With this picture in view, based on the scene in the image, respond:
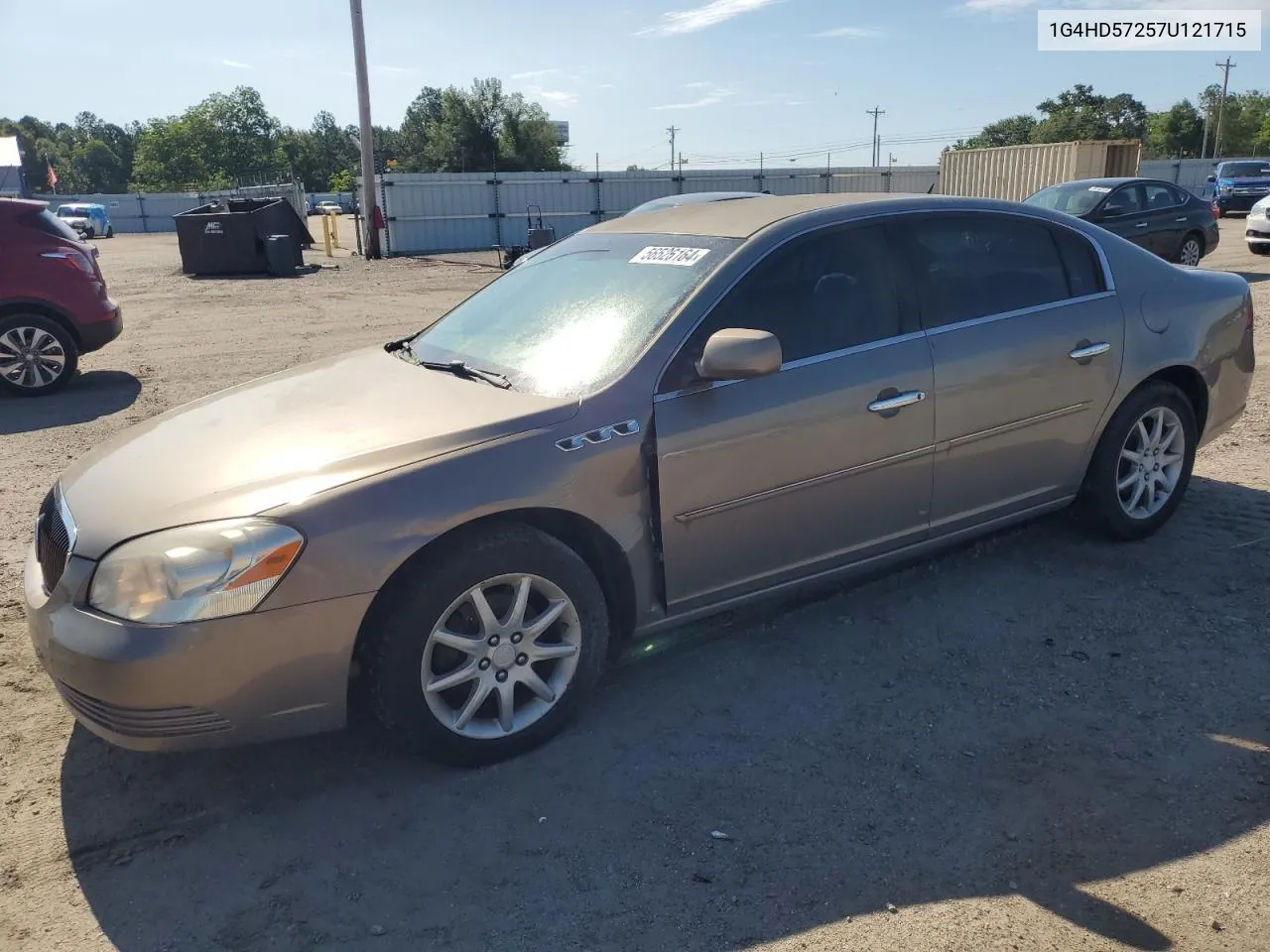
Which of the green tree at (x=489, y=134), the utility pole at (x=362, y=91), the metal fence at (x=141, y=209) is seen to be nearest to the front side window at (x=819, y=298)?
the utility pole at (x=362, y=91)

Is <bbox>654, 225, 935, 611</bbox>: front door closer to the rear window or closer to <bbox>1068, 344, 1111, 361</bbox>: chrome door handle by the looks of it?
<bbox>1068, 344, 1111, 361</bbox>: chrome door handle

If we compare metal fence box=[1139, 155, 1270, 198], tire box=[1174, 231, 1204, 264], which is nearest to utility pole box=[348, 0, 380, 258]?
tire box=[1174, 231, 1204, 264]

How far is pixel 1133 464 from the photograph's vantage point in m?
4.58

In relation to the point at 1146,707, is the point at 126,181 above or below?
above

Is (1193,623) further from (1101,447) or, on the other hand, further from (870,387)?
(870,387)

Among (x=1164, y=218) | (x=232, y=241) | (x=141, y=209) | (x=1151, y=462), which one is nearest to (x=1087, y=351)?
(x=1151, y=462)

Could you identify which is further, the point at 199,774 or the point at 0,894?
the point at 199,774

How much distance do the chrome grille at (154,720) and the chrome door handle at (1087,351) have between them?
3.56m

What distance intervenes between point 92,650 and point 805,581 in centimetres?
234

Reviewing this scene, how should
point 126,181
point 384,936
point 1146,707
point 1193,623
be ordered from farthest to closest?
1. point 126,181
2. point 1193,623
3. point 1146,707
4. point 384,936

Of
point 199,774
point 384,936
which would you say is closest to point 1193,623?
point 384,936

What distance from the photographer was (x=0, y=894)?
8.51 feet

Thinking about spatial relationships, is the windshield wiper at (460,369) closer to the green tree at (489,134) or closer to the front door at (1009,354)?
the front door at (1009,354)

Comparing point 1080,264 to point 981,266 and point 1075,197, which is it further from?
point 1075,197
